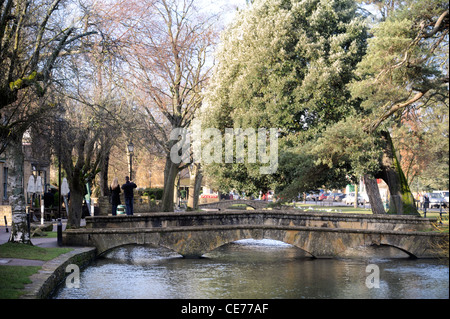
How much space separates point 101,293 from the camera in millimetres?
14102

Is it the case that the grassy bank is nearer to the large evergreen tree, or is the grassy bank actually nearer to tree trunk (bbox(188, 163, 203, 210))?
the large evergreen tree

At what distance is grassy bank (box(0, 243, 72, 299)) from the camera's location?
11.1m

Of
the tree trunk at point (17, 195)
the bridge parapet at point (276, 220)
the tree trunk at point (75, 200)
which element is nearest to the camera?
the tree trunk at point (17, 195)

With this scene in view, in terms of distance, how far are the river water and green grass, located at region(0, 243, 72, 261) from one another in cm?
99

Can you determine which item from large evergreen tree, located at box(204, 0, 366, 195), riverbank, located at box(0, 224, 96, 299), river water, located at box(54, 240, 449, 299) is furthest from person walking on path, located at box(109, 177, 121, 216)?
riverbank, located at box(0, 224, 96, 299)

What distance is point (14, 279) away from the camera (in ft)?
39.8

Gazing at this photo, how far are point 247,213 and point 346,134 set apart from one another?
6.00m

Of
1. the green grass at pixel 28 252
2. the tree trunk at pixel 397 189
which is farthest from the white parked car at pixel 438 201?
the green grass at pixel 28 252

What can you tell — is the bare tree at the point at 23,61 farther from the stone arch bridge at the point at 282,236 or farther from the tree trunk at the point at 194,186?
the tree trunk at the point at 194,186

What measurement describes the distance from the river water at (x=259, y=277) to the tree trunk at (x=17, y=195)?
2.23 meters

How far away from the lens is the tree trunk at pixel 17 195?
59.4 ft

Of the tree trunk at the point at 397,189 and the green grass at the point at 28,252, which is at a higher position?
the tree trunk at the point at 397,189

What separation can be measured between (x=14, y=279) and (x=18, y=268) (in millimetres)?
1581
